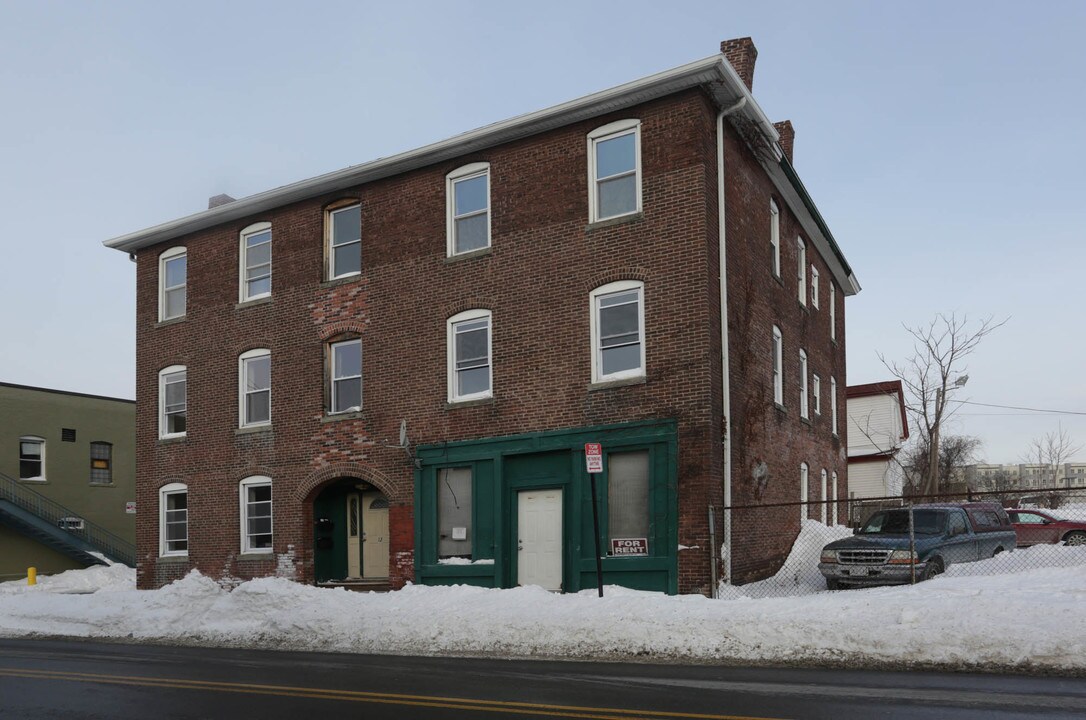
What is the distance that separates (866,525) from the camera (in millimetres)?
18953

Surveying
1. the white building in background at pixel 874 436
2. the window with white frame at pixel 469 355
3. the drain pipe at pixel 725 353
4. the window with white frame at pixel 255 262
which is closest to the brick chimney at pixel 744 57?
the drain pipe at pixel 725 353

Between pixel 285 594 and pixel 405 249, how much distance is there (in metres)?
7.48

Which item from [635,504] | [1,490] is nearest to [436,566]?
[635,504]

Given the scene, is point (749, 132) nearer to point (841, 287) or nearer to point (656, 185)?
point (656, 185)

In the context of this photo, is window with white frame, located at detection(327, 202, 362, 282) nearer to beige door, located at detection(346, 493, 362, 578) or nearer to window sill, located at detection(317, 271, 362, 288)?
window sill, located at detection(317, 271, 362, 288)

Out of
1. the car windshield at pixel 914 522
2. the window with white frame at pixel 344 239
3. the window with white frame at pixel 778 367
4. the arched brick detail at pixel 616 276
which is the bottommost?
the car windshield at pixel 914 522

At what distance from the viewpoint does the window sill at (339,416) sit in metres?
22.2

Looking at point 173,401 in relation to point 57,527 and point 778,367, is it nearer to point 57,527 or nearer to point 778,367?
point 57,527

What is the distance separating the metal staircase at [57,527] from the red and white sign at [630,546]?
22513 mm

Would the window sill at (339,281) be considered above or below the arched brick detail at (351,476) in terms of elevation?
above

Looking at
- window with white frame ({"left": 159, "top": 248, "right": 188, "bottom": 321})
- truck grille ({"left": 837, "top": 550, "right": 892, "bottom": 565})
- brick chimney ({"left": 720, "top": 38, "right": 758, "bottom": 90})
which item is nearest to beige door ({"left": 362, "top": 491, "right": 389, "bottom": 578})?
window with white frame ({"left": 159, "top": 248, "right": 188, "bottom": 321})

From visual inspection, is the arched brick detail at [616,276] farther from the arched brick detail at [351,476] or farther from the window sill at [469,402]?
the arched brick detail at [351,476]

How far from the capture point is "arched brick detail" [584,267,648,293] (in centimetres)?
1873

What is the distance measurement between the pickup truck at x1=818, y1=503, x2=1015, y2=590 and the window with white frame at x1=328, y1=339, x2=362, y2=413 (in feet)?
34.3
